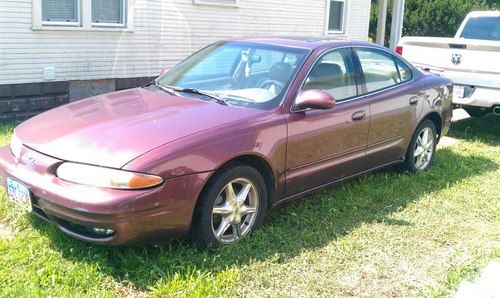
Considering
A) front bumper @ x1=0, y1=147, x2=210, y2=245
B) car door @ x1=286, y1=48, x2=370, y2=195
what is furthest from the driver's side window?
front bumper @ x1=0, y1=147, x2=210, y2=245

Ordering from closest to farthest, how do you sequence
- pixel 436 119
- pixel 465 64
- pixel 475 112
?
1. pixel 436 119
2. pixel 465 64
3. pixel 475 112

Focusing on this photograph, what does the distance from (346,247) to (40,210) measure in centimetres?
214

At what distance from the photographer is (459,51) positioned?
813 centimetres

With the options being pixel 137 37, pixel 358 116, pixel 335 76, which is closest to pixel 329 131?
pixel 358 116

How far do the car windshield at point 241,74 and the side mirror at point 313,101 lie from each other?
0.15m

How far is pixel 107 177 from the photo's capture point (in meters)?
3.46

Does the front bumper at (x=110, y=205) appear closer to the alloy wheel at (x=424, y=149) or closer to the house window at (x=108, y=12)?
the alloy wheel at (x=424, y=149)

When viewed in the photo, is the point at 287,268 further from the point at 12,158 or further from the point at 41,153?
the point at 12,158

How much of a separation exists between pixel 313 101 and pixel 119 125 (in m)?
1.45

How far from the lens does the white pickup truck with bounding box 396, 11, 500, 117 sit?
307 inches

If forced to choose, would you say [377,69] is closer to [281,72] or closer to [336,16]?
[281,72]

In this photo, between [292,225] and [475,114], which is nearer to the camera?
[292,225]

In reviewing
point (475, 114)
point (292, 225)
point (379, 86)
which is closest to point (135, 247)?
point (292, 225)

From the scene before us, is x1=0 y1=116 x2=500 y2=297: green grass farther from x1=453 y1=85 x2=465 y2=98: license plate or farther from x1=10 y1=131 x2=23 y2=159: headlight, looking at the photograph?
x1=453 y1=85 x2=465 y2=98: license plate
